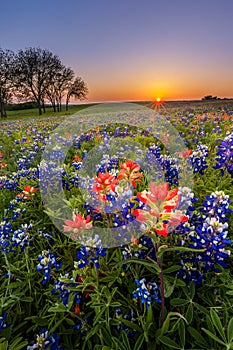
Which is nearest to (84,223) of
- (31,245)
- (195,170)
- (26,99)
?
(31,245)

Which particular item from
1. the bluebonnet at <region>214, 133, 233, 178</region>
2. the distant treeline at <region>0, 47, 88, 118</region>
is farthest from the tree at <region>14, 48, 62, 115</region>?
the bluebonnet at <region>214, 133, 233, 178</region>

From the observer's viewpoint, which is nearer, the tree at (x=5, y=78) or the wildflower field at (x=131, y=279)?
the wildflower field at (x=131, y=279)

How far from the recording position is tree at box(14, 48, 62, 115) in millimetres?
41888

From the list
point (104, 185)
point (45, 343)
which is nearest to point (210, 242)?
point (104, 185)

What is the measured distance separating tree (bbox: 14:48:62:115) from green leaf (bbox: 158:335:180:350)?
4331 cm

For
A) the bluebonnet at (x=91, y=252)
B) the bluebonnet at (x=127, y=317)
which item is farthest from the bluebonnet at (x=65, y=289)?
the bluebonnet at (x=127, y=317)

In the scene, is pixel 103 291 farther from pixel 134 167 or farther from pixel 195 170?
pixel 195 170

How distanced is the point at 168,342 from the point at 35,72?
48.1 m

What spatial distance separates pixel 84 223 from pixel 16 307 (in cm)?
78

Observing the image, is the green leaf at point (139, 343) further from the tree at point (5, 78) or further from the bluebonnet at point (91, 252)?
the tree at point (5, 78)

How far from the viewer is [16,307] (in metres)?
1.63

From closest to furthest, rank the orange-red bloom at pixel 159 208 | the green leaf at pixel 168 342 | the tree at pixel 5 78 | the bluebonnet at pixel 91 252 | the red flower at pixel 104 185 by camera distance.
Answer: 1. the orange-red bloom at pixel 159 208
2. the green leaf at pixel 168 342
3. the bluebonnet at pixel 91 252
4. the red flower at pixel 104 185
5. the tree at pixel 5 78

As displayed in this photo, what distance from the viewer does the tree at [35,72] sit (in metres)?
41.9

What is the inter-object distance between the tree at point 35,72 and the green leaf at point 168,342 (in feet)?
142
